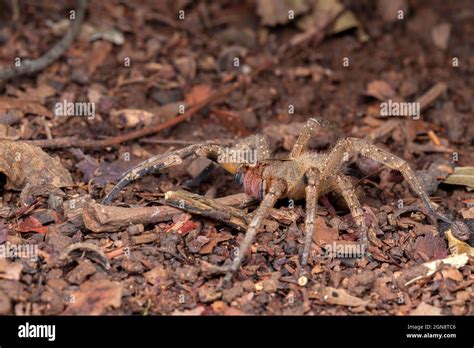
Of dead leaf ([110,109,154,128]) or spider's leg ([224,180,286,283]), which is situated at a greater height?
dead leaf ([110,109,154,128])

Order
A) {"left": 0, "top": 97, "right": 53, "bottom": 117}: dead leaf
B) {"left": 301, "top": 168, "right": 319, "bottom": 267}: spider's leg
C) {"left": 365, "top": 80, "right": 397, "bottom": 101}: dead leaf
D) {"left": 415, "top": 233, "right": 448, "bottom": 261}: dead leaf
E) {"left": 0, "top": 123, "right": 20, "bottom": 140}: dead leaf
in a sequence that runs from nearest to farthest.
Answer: {"left": 301, "top": 168, "right": 319, "bottom": 267}: spider's leg
{"left": 415, "top": 233, "right": 448, "bottom": 261}: dead leaf
{"left": 0, "top": 123, "right": 20, "bottom": 140}: dead leaf
{"left": 0, "top": 97, "right": 53, "bottom": 117}: dead leaf
{"left": 365, "top": 80, "right": 397, "bottom": 101}: dead leaf

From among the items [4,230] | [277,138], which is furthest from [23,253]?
[277,138]

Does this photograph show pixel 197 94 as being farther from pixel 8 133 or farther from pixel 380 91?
pixel 8 133

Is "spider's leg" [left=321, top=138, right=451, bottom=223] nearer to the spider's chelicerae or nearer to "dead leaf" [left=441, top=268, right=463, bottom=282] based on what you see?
the spider's chelicerae

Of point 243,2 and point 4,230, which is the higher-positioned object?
point 243,2

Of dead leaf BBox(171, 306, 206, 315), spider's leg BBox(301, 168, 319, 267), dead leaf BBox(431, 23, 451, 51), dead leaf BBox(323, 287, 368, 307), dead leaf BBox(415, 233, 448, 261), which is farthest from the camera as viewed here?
dead leaf BBox(431, 23, 451, 51)

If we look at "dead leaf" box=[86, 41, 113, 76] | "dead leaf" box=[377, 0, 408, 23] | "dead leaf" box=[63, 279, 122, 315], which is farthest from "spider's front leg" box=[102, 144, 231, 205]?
"dead leaf" box=[377, 0, 408, 23]

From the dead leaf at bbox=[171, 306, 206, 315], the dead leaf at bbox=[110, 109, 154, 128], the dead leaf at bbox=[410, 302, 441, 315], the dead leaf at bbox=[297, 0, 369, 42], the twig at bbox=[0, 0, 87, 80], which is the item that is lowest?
the dead leaf at bbox=[410, 302, 441, 315]
